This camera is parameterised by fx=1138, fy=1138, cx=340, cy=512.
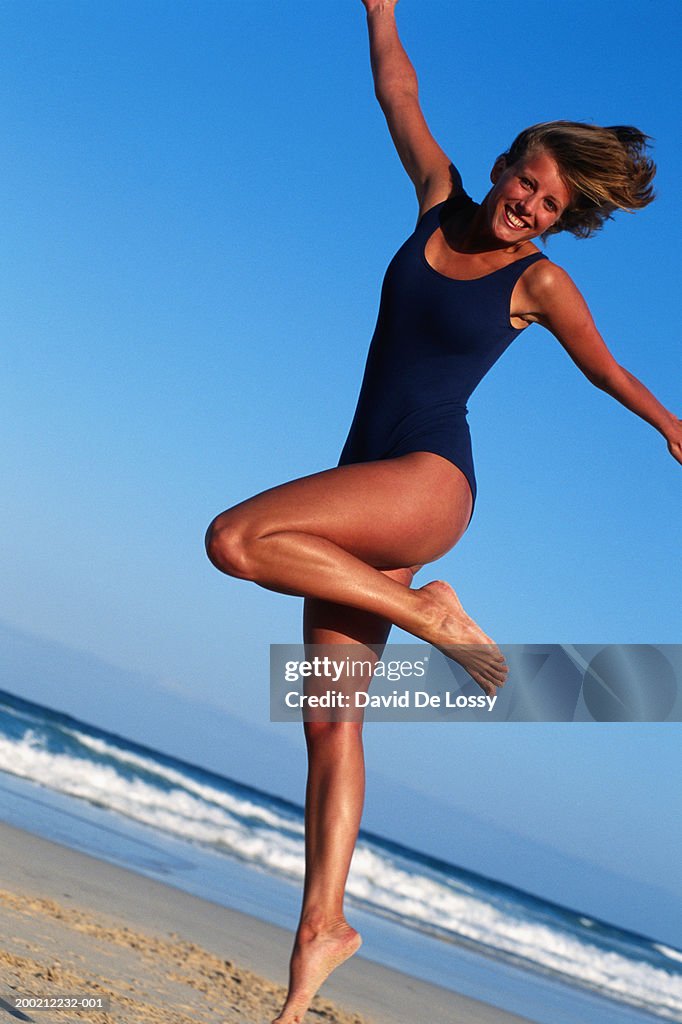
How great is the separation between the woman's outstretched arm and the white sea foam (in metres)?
8.74

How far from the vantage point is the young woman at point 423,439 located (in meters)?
2.30

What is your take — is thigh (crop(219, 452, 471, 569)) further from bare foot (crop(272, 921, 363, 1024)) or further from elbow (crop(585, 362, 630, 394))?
bare foot (crop(272, 921, 363, 1024))

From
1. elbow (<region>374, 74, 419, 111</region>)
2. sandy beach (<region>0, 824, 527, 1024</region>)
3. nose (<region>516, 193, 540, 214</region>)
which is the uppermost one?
elbow (<region>374, 74, 419, 111</region>)

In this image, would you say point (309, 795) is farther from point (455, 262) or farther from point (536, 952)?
point (536, 952)

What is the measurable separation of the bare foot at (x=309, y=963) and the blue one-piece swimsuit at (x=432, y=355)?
1.00 m

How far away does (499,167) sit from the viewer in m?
2.71

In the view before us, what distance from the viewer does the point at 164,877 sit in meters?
7.22

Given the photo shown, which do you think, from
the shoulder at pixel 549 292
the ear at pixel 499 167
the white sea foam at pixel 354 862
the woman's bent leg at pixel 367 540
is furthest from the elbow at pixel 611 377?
the white sea foam at pixel 354 862

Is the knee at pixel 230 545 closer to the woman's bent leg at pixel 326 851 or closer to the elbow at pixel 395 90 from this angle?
the woman's bent leg at pixel 326 851

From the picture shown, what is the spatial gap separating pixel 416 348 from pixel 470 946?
8.87 m

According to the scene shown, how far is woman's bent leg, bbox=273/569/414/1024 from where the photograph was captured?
2385mm

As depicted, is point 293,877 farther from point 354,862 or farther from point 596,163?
point 596,163

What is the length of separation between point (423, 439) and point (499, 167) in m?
0.74
